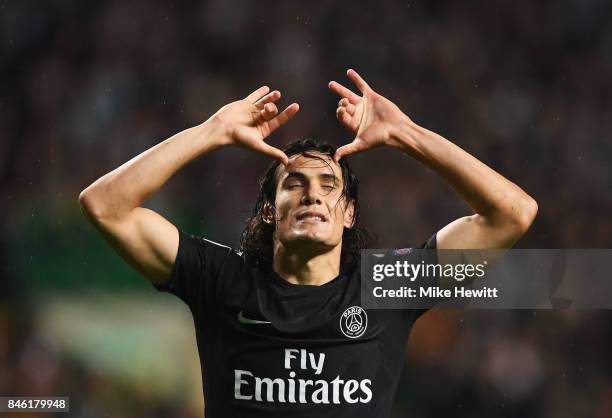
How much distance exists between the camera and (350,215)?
3.55m

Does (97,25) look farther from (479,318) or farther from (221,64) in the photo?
(479,318)

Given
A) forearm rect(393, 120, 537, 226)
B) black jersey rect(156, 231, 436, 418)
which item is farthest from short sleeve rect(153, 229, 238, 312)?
forearm rect(393, 120, 537, 226)

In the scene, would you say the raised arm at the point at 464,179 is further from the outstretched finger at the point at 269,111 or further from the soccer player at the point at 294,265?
the outstretched finger at the point at 269,111

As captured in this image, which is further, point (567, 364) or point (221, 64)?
point (221, 64)

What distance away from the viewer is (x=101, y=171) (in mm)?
6527

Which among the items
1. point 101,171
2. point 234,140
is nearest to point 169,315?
point 101,171

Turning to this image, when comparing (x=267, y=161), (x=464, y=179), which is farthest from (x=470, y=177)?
(x=267, y=161)

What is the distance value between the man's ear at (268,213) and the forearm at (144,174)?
0.43 m

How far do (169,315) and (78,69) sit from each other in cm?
243

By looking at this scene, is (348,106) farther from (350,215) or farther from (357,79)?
(350,215)

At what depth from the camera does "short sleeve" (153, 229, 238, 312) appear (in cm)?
324

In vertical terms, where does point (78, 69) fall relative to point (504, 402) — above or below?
above

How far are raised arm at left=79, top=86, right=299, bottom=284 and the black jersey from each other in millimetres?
84

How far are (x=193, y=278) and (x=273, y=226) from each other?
447mm
